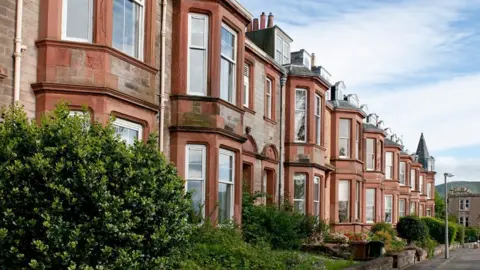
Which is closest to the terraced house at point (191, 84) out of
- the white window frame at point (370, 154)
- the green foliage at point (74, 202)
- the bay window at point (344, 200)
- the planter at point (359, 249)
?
the green foliage at point (74, 202)

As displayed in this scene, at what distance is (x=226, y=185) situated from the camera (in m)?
18.2

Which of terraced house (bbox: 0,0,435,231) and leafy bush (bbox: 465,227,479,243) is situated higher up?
terraced house (bbox: 0,0,435,231)

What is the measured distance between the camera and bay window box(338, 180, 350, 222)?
35.2 metres

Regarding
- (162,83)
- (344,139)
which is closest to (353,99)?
(344,139)

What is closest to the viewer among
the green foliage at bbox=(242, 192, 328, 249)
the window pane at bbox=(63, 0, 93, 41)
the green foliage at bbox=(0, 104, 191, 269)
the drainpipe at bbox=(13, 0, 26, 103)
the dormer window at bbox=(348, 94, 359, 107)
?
the green foliage at bbox=(0, 104, 191, 269)

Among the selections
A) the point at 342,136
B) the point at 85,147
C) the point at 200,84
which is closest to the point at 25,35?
the point at 85,147

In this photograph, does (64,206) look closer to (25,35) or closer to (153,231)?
(153,231)

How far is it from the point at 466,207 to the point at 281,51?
371 ft

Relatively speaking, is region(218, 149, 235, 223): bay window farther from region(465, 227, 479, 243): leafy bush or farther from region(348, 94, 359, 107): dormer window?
region(465, 227, 479, 243): leafy bush

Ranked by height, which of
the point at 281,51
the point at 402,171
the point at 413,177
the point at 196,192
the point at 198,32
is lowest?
the point at 196,192

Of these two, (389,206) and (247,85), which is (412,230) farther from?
(247,85)

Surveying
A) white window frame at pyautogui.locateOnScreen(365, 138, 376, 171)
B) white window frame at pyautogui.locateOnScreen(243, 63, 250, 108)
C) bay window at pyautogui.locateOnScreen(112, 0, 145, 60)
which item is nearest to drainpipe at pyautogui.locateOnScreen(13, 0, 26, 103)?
bay window at pyautogui.locateOnScreen(112, 0, 145, 60)

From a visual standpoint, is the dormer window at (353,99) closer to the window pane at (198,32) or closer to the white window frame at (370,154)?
the white window frame at (370,154)

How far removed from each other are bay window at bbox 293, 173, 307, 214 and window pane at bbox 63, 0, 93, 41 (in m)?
15.9
